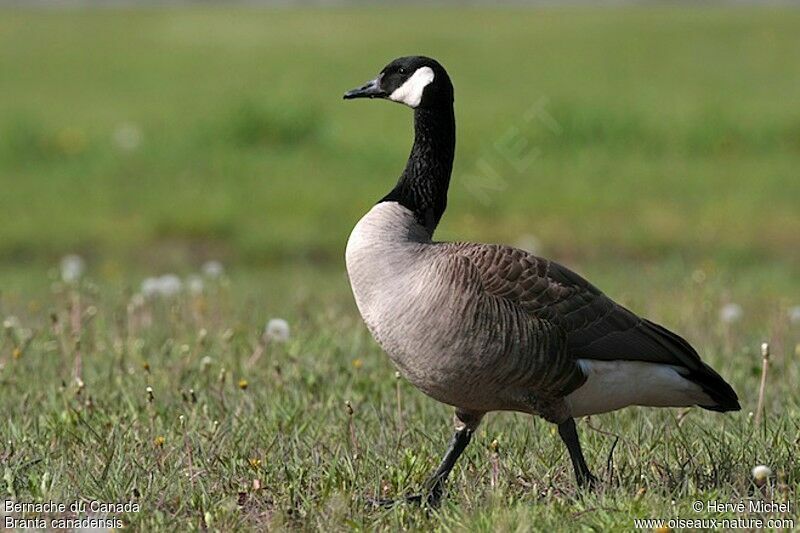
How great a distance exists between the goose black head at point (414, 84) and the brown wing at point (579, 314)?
677 millimetres

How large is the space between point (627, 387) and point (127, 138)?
14320 millimetres

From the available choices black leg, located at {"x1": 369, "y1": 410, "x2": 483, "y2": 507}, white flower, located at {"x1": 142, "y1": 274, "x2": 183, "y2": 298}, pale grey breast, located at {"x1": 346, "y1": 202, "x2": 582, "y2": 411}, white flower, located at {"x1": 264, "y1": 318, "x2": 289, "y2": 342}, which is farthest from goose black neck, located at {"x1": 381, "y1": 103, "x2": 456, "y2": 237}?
white flower, located at {"x1": 142, "y1": 274, "x2": 183, "y2": 298}

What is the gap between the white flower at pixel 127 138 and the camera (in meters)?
17.8

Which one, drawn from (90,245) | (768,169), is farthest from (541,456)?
(768,169)

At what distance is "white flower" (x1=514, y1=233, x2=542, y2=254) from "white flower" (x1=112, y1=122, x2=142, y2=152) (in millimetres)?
6501

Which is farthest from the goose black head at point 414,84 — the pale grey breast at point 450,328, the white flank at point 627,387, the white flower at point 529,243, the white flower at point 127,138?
the white flower at point 127,138

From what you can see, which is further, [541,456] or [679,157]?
[679,157]

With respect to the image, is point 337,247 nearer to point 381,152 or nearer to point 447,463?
point 381,152

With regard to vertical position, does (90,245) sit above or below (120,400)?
below

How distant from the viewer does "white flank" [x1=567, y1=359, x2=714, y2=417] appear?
16.9 ft

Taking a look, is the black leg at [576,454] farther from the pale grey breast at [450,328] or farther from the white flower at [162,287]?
the white flower at [162,287]

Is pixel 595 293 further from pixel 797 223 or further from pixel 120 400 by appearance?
pixel 797 223

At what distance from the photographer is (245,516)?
4.67m

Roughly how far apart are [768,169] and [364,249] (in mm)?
12825
